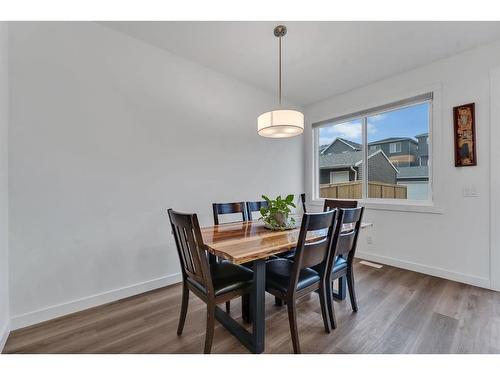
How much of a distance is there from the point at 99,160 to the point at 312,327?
2305mm

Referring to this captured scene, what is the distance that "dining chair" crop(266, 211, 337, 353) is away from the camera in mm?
1387

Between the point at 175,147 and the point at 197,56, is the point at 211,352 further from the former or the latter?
the point at 197,56

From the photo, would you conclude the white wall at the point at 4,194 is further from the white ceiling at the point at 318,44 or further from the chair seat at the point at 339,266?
the chair seat at the point at 339,266

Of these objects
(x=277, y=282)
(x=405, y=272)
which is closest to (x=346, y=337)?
(x=277, y=282)

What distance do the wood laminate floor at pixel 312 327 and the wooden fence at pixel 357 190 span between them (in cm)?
128

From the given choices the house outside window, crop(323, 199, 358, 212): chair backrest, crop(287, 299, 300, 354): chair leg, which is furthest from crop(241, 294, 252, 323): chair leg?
the house outside window

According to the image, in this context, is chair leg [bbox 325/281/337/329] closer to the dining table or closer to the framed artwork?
the dining table

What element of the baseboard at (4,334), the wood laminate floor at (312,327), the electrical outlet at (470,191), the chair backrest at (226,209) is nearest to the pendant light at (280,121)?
the chair backrest at (226,209)

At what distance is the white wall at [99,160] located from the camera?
175 cm

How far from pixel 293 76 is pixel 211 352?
3.15m

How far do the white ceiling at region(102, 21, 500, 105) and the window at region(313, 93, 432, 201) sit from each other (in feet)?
1.84

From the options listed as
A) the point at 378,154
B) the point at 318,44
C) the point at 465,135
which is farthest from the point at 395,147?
the point at 318,44

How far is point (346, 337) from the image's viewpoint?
62.8 inches
